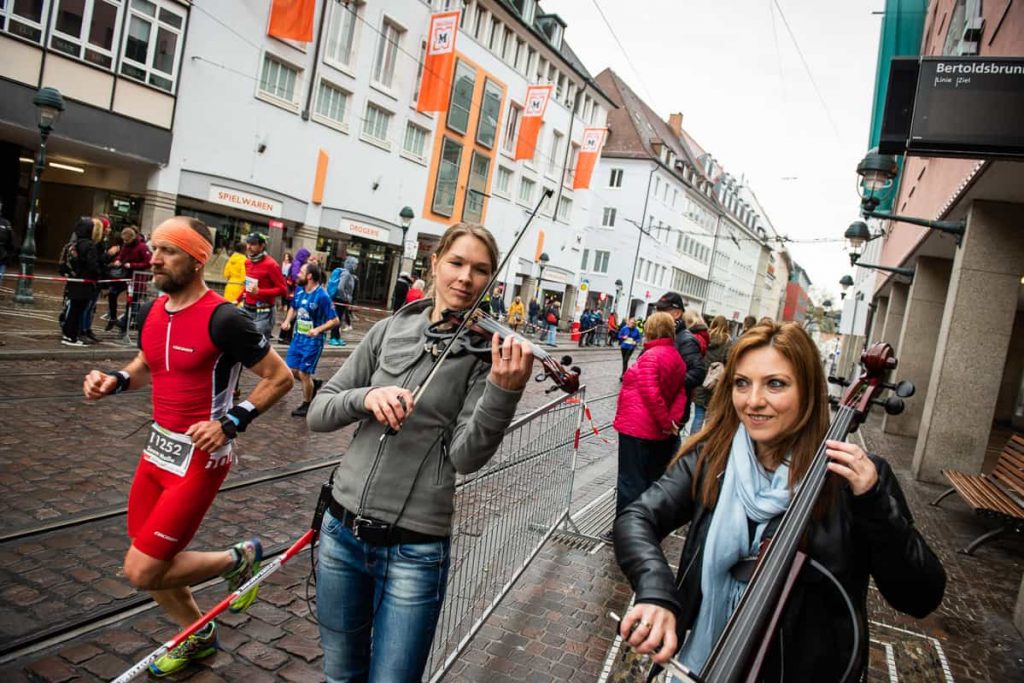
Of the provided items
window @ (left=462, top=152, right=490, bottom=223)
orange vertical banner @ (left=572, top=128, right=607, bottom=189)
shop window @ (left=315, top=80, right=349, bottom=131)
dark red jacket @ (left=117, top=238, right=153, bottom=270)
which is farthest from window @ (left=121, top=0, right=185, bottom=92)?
orange vertical banner @ (left=572, top=128, right=607, bottom=189)

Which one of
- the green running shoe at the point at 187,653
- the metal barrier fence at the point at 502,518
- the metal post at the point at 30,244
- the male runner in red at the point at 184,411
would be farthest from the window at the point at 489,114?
the green running shoe at the point at 187,653

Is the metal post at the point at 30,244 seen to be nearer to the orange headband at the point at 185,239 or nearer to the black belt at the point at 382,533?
the orange headband at the point at 185,239

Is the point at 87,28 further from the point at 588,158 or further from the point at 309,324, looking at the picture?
the point at 588,158

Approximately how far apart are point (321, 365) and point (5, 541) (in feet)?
29.9

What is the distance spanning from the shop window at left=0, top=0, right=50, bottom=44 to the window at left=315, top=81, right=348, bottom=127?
876 centimetres

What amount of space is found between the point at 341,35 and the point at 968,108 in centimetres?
2414

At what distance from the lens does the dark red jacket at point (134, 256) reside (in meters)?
12.1

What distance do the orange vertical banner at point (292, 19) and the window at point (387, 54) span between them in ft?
17.0

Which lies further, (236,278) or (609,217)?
(609,217)

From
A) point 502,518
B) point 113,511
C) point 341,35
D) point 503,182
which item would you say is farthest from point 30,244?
point 503,182

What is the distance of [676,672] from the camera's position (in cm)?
129

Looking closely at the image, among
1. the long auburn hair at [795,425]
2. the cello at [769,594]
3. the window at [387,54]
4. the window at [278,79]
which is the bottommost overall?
the cello at [769,594]

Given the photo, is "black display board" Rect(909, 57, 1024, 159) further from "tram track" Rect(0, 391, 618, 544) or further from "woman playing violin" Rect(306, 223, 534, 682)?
"tram track" Rect(0, 391, 618, 544)

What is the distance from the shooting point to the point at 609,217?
53156 mm
